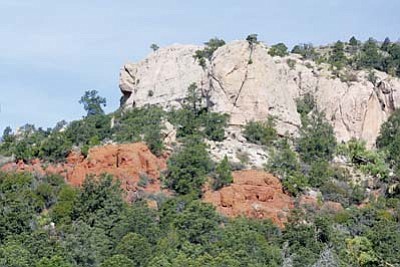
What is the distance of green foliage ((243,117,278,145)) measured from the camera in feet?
207

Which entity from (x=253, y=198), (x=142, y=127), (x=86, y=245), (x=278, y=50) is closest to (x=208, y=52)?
(x=278, y=50)

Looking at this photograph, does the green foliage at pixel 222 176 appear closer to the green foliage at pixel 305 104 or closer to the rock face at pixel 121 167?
the rock face at pixel 121 167

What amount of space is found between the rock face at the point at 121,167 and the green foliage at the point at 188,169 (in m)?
0.79

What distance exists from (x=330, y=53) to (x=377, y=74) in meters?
7.95

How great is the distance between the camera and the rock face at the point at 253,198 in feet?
174

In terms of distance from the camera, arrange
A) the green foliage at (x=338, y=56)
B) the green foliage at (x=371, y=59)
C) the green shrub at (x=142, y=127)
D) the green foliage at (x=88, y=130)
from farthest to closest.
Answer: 1. the green foliage at (x=371, y=59)
2. the green foliage at (x=338, y=56)
3. the green foliage at (x=88, y=130)
4. the green shrub at (x=142, y=127)

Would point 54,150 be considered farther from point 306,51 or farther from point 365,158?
point 306,51

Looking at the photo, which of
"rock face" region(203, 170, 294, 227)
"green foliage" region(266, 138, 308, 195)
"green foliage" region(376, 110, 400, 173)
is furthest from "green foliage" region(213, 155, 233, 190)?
"green foliage" region(376, 110, 400, 173)

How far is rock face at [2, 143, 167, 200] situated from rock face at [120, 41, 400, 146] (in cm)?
876

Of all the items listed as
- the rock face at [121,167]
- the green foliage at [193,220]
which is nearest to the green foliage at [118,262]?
the green foliage at [193,220]

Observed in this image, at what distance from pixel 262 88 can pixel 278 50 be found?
30.6ft

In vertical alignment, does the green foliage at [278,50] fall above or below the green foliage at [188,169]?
above

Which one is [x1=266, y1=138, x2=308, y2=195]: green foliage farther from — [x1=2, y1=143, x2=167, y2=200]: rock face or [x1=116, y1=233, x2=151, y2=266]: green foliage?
[x1=116, y1=233, x2=151, y2=266]: green foliage

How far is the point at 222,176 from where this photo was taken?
56.0 metres
